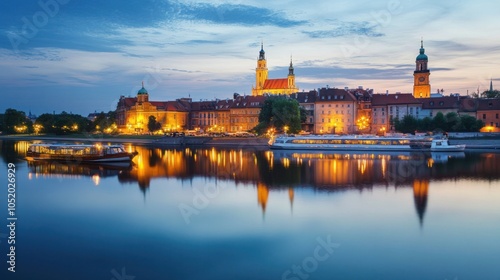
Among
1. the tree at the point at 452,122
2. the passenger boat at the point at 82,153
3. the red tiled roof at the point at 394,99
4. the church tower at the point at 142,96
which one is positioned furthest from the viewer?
the church tower at the point at 142,96

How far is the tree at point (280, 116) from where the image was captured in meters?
51.4

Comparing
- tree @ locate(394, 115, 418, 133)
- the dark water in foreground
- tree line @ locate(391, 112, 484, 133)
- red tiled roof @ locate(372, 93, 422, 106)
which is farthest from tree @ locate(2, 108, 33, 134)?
tree line @ locate(391, 112, 484, 133)

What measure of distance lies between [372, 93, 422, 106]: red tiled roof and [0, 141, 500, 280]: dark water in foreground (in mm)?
34314

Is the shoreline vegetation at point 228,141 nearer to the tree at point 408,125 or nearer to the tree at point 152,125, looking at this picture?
the tree at point 408,125

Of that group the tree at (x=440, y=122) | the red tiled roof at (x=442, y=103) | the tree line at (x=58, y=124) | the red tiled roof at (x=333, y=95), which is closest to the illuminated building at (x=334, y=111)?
the red tiled roof at (x=333, y=95)

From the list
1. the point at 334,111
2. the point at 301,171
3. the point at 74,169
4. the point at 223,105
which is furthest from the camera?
the point at 223,105

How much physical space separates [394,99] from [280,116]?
18.3m

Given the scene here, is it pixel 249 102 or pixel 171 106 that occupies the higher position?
pixel 249 102

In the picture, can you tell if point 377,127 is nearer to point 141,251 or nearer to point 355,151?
point 355,151

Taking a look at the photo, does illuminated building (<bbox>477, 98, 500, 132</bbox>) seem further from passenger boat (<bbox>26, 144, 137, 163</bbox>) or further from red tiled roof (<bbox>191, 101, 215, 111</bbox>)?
red tiled roof (<bbox>191, 101, 215, 111</bbox>)

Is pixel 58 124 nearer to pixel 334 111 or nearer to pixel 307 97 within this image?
pixel 307 97

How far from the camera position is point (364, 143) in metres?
43.9

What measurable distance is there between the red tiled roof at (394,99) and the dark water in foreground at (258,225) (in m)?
34.3

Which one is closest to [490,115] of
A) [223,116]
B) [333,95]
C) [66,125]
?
[333,95]
